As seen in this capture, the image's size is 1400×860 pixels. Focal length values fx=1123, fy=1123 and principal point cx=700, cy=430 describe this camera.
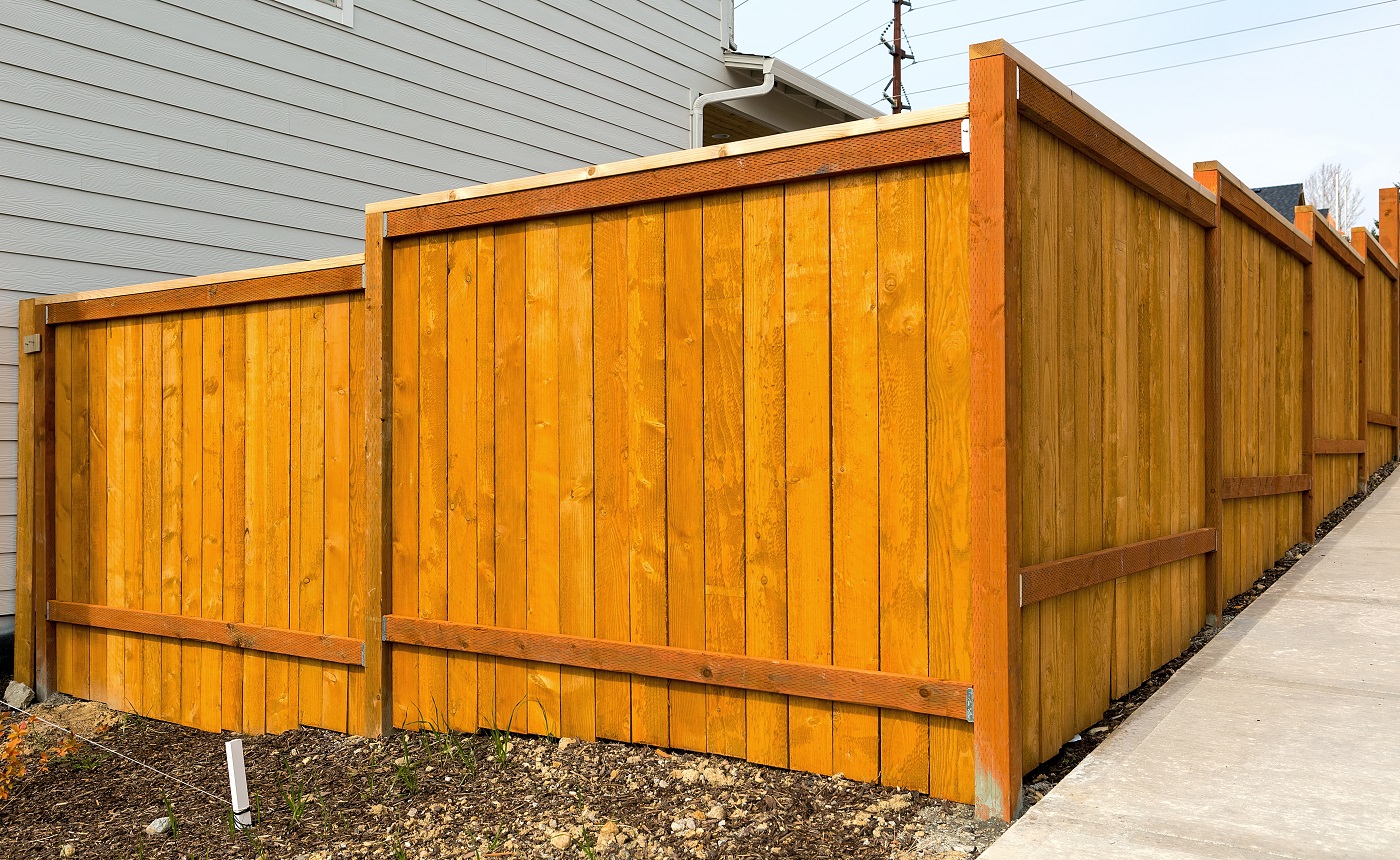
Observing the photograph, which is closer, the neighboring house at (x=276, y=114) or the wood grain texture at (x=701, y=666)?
the wood grain texture at (x=701, y=666)

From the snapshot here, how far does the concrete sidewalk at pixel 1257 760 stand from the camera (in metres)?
2.65

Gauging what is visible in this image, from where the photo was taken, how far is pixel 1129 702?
3861 millimetres

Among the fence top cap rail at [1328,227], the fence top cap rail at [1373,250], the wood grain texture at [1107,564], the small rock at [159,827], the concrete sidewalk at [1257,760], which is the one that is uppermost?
the fence top cap rail at [1373,250]

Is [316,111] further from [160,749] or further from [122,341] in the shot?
[160,749]

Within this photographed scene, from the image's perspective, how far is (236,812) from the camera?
11.5 feet

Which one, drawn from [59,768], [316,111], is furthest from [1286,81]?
[59,768]

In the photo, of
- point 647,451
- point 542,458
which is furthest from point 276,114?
point 647,451

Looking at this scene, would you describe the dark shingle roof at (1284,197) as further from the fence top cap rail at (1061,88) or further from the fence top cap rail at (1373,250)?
the fence top cap rail at (1061,88)

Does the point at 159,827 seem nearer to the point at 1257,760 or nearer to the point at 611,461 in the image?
the point at 611,461

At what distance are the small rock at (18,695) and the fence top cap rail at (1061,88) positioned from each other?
17.5 feet

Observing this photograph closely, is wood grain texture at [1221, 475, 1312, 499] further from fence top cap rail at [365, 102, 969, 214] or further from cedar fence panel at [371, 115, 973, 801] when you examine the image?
A: fence top cap rail at [365, 102, 969, 214]

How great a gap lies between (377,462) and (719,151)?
1.79 metres

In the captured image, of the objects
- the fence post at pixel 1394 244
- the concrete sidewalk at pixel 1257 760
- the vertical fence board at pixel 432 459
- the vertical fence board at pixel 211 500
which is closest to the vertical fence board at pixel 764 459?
the concrete sidewalk at pixel 1257 760

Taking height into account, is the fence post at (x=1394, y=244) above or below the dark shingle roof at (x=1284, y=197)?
below
